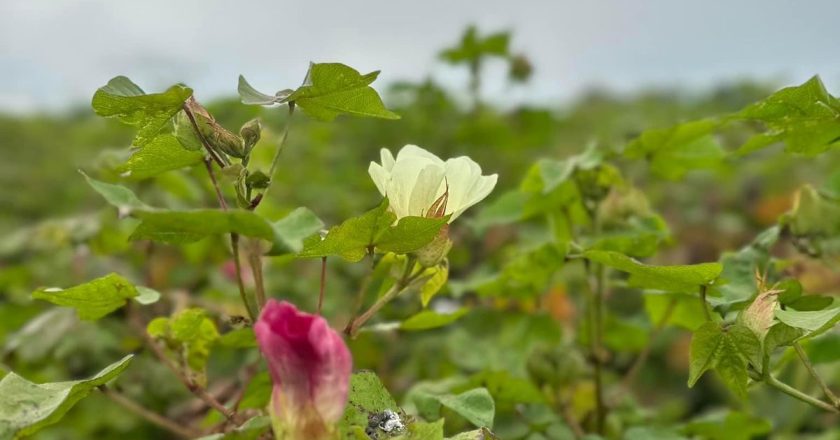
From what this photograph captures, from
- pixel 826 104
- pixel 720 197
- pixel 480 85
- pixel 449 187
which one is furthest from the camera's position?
pixel 720 197

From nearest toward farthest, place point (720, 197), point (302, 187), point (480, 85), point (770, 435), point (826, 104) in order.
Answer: point (826, 104) < point (770, 435) < point (480, 85) < point (302, 187) < point (720, 197)

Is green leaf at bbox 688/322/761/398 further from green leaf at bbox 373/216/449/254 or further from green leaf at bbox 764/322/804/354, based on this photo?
green leaf at bbox 373/216/449/254

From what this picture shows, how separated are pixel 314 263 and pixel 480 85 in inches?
27.1

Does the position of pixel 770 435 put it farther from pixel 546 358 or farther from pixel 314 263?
pixel 314 263

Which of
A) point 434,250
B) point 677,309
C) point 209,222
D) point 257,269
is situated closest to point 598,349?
point 677,309

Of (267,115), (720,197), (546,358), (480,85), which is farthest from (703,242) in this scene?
(546,358)

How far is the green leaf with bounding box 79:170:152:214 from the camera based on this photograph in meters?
0.59

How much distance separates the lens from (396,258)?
30.9 inches

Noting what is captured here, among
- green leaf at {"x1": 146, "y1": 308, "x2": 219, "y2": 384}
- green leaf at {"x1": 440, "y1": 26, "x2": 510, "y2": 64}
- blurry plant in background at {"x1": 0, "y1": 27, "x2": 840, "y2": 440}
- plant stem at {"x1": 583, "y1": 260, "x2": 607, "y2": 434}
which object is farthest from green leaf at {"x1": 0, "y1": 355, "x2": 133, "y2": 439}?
green leaf at {"x1": 440, "y1": 26, "x2": 510, "y2": 64}

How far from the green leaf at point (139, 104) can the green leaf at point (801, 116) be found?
64 centimetres

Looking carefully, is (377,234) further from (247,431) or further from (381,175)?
(247,431)

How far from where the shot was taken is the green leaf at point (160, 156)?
0.74 meters

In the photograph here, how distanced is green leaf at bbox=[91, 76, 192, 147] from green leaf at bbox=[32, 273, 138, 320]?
0.48ft

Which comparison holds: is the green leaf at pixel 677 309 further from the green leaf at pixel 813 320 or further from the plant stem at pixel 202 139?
the plant stem at pixel 202 139
